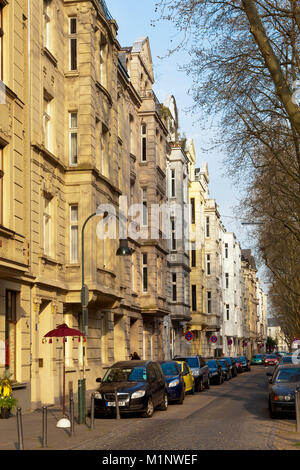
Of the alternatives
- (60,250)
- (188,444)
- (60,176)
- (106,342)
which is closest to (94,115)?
(60,176)

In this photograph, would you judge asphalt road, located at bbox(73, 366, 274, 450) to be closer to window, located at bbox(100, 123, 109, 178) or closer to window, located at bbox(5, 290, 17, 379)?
window, located at bbox(5, 290, 17, 379)

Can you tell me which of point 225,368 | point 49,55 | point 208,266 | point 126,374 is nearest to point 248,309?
point 208,266

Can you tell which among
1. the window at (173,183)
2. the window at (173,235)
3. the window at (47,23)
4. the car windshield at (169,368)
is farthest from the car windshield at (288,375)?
the window at (173,183)

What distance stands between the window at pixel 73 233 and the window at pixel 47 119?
2.83m

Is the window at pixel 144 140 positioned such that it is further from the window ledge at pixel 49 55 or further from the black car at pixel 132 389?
the black car at pixel 132 389

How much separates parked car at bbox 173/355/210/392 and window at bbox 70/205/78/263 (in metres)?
9.83

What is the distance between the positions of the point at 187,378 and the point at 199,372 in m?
3.77

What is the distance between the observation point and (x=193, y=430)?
16.8m

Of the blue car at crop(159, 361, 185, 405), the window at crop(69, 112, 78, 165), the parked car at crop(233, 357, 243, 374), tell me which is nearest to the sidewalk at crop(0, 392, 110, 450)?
the blue car at crop(159, 361, 185, 405)

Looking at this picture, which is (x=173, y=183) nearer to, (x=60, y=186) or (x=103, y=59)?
(x=103, y=59)

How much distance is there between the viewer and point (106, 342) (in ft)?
108

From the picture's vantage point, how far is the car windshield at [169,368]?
2770 cm

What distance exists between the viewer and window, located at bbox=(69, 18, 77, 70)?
95.3 ft
